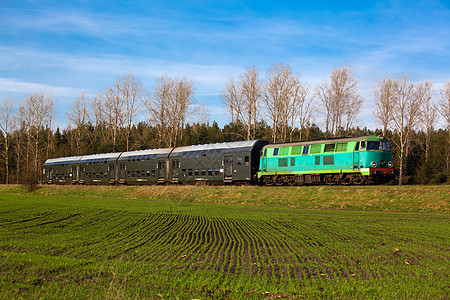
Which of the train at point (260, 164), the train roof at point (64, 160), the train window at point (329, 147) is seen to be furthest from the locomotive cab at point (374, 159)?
the train roof at point (64, 160)

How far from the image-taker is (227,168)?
3591cm

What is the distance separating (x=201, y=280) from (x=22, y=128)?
279 ft

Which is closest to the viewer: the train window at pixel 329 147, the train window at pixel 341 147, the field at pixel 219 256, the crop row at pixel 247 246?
the field at pixel 219 256

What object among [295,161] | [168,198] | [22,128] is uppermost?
[22,128]

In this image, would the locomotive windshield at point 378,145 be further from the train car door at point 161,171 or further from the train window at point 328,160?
the train car door at point 161,171

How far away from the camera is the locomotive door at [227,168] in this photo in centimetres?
3569

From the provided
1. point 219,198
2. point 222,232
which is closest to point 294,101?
point 219,198

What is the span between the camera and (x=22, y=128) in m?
81.9

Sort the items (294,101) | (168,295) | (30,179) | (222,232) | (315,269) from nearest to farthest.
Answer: (168,295) → (315,269) → (222,232) → (30,179) → (294,101)

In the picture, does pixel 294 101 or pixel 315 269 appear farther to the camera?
pixel 294 101

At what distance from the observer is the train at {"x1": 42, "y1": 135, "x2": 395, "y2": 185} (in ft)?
95.0

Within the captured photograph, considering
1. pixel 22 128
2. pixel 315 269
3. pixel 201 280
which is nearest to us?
pixel 201 280

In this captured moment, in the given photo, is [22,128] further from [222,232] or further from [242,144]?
[222,232]

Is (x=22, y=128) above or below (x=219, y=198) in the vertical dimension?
above
